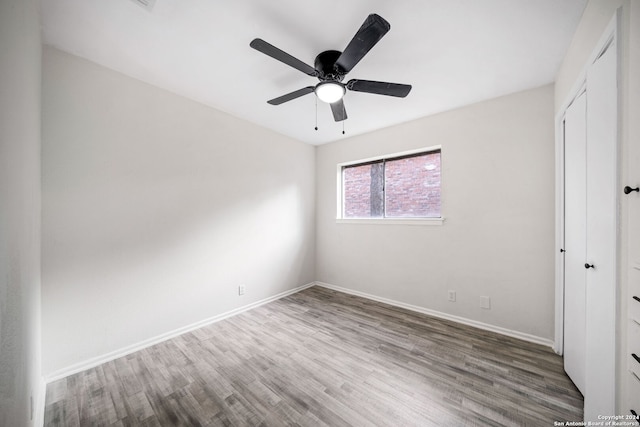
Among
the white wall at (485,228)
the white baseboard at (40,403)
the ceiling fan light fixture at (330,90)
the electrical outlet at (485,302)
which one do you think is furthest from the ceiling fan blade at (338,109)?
the white baseboard at (40,403)

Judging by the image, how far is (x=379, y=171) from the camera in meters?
3.52

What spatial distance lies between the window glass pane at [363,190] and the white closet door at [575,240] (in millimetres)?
1980

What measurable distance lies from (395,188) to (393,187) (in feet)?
0.12

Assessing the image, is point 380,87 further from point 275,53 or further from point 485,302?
point 485,302

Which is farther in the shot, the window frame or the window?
the window

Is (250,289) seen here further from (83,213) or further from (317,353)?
(83,213)

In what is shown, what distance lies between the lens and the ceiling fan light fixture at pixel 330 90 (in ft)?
5.61

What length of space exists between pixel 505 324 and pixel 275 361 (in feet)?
7.82

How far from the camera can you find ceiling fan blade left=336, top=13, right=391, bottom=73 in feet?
3.83

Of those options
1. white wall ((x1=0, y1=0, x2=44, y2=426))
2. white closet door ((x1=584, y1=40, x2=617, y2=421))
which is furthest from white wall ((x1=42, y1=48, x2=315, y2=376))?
white closet door ((x1=584, y1=40, x2=617, y2=421))

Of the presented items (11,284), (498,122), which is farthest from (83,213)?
(498,122)

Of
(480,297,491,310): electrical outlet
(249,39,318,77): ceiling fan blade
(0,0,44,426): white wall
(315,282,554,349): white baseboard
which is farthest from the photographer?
(480,297,491,310): electrical outlet

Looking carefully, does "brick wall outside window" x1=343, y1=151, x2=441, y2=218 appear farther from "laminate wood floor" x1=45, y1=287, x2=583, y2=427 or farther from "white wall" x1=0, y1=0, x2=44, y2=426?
"white wall" x1=0, y1=0, x2=44, y2=426

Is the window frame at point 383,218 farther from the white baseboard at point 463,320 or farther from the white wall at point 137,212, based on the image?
the white wall at point 137,212
